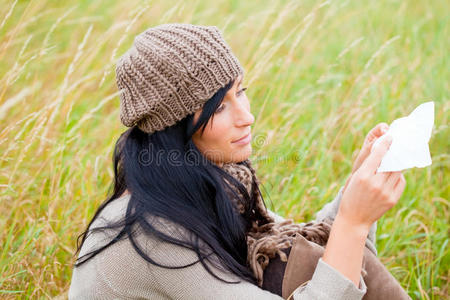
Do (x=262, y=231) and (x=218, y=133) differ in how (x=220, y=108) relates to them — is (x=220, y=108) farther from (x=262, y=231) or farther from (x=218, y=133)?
(x=262, y=231)

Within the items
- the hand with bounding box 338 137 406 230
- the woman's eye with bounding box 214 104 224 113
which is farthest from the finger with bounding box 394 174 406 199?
the woman's eye with bounding box 214 104 224 113

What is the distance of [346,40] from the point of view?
423 centimetres

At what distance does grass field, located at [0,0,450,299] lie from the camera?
2.25 metres

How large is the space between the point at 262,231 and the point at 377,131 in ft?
1.91

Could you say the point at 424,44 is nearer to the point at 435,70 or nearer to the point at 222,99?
the point at 435,70

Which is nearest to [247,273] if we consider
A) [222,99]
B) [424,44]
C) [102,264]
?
[102,264]

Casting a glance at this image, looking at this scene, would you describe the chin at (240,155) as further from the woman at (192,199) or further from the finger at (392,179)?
the finger at (392,179)

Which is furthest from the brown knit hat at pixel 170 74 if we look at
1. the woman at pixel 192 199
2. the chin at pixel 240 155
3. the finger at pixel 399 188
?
the finger at pixel 399 188

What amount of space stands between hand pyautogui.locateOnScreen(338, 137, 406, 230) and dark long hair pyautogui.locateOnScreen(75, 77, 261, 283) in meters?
0.40

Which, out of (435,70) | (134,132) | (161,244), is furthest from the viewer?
(435,70)

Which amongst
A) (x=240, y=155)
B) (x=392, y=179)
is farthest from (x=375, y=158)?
(x=240, y=155)

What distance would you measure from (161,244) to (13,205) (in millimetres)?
1137

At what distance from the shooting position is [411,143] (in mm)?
1418

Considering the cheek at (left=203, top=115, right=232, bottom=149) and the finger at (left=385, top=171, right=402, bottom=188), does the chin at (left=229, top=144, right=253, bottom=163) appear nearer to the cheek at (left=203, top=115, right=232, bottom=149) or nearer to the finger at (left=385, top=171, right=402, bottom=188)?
the cheek at (left=203, top=115, right=232, bottom=149)
